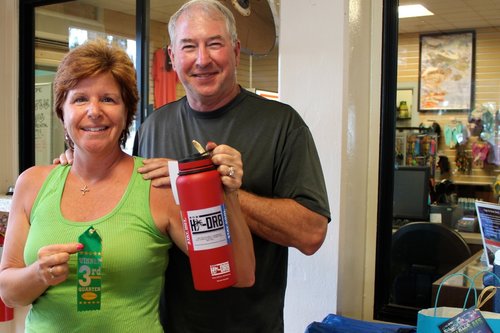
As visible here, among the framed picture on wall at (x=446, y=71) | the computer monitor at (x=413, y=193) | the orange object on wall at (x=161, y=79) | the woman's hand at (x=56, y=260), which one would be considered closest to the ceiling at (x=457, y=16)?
the framed picture on wall at (x=446, y=71)

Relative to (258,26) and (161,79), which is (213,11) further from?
(161,79)

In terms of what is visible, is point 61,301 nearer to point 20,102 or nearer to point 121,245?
point 121,245

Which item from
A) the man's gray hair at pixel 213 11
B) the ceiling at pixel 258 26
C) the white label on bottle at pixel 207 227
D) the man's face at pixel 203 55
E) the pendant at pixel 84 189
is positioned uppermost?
the ceiling at pixel 258 26

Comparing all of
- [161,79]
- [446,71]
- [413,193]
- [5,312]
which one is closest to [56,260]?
[5,312]

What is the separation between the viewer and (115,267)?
132 cm

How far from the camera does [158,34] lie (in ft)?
19.8

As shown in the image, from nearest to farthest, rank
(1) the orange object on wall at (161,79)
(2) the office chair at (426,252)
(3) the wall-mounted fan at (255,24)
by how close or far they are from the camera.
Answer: (3) the wall-mounted fan at (255,24)
(2) the office chair at (426,252)
(1) the orange object on wall at (161,79)

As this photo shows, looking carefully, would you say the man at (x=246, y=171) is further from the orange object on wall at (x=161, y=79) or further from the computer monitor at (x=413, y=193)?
the orange object on wall at (x=161, y=79)

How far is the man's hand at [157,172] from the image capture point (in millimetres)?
1392

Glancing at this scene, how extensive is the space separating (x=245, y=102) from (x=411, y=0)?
127 inches

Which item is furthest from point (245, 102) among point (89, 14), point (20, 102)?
point (89, 14)

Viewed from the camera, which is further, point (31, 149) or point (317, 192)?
point (31, 149)

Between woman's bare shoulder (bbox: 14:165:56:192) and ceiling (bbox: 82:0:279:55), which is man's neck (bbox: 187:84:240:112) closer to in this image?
woman's bare shoulder (bbox: 14:165:56:192)

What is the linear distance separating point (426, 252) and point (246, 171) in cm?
210
